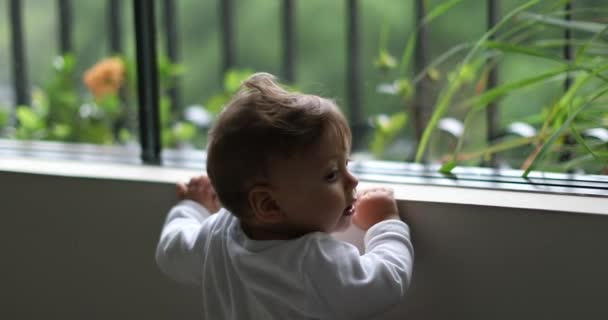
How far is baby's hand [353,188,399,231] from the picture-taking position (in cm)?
109

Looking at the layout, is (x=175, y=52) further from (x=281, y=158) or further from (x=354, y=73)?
(x=281, y=158)

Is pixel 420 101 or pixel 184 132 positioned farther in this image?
pixel 184 132

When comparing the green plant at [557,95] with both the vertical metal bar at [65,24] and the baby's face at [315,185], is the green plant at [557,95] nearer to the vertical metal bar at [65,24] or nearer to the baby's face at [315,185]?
the baby's face at [315,185]

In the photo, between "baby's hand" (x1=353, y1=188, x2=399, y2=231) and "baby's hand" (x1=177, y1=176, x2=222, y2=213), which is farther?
"baby's hand" (x1=177, y1=176, x2=222, y2=213)

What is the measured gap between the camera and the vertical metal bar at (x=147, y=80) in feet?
4.75

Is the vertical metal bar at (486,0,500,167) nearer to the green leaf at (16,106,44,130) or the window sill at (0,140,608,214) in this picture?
the window sill at (0,140,608,214)

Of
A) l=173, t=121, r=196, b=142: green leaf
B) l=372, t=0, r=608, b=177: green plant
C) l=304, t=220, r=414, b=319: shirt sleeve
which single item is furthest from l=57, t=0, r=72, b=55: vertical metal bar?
l=304, t=220, r=414, b=319: shirt sleeve

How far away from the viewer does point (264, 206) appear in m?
1.04

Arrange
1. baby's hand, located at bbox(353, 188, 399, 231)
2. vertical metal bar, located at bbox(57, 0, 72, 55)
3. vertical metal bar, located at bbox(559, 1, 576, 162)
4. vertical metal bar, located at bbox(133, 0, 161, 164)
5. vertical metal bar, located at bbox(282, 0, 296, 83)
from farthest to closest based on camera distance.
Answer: vertical metal bar, located at bbox(57, 0, 72, 55) → vertical metal bar, located at bbox(282, 0, 296, 83) → vertical metal bar, located at bbox(133, 0, 161, 164) → vertical metal bar, located at bbox(559, 1, 576, 162) → baby's hand, located at bbox(353, 188, 399, 231)

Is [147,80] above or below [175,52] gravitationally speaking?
above

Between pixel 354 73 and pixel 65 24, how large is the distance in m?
0.90

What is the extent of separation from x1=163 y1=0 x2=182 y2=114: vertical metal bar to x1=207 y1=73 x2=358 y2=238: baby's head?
1195mm

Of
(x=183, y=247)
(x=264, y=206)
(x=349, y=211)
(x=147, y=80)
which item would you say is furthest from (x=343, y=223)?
(x=147, y=80)

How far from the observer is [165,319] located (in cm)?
135
